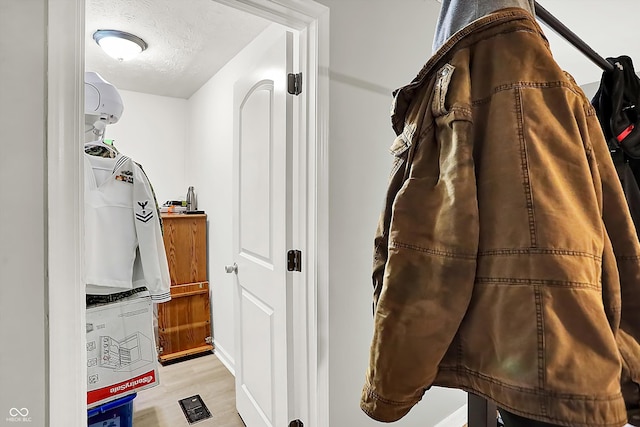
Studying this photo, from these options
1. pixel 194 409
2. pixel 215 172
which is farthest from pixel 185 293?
pixel 215 172

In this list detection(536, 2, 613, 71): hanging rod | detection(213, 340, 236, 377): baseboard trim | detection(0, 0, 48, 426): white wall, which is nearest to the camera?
detection(0, 0, 48, 426): white wall

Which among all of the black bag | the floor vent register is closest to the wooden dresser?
the floor vent register

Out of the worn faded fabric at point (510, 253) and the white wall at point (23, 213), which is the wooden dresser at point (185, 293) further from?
the worn faded fabric at point (510, 253)

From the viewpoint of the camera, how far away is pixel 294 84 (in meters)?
1.37

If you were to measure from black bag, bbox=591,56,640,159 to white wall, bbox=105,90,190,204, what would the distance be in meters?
3.60

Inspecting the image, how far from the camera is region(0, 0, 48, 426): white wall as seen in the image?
0.73m

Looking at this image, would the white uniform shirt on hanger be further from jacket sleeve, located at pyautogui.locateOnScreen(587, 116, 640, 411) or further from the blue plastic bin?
jacket sleeve, located at pyautogui.locateOnScreen(587, 116, 640, 411)

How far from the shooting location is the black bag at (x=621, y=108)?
1231 mm

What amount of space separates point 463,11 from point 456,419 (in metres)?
2.04

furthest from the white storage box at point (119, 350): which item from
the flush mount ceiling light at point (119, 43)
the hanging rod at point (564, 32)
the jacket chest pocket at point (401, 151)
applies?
the hanging rod at point (564, 32)

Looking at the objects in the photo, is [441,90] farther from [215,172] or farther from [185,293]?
[185,293]

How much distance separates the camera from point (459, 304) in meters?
0.53

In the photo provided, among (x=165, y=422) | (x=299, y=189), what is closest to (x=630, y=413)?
(x=299, y=189)

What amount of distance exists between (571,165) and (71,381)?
1164 millimetres
